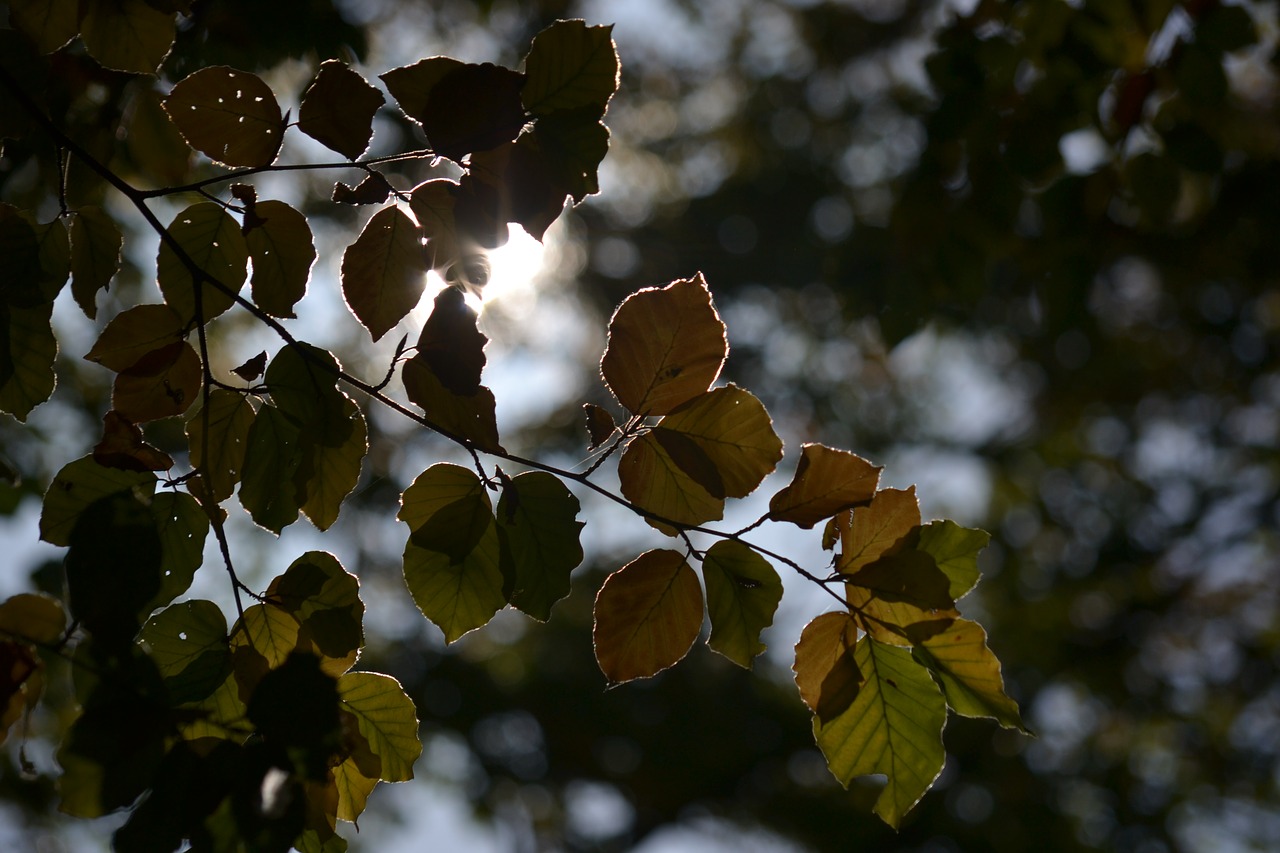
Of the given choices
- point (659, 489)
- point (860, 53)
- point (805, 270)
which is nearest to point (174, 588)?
point (659, 489)

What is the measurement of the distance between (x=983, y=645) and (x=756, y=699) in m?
6.11

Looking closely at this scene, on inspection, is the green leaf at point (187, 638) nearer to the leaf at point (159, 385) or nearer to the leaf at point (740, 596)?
the leaf at point (159, 385)

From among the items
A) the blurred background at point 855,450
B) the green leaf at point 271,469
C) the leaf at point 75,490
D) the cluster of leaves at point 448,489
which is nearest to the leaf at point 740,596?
the cluster of leaves at point 448,489

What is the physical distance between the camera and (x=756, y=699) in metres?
6.46

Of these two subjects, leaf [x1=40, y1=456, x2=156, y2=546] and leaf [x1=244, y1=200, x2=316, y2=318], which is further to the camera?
leaf [x1=244, y1=200, x2=316, y2=318]

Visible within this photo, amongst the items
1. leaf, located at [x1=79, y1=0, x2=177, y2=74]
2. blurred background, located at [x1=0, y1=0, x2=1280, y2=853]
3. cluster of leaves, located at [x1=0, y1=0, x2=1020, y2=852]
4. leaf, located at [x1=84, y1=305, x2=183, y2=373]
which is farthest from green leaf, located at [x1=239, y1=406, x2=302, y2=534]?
blurred background, located at [x1=0, y1=0, x2=1280, y2=853]

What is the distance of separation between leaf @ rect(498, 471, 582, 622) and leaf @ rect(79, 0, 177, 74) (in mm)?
490

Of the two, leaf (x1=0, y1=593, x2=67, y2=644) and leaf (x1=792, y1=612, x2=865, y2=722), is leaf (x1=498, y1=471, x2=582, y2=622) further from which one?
leaf (x1=0, y1=593, x2=67, y2=644)

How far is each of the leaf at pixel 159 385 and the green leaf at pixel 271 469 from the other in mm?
69

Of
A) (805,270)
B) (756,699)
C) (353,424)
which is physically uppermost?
(353,424)

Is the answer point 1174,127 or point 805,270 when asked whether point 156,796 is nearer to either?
point 1174,127

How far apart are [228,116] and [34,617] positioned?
1.39 ft

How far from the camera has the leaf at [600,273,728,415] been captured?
26.2 inches

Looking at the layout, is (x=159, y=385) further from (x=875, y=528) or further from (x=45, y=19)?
(x=875, y=528)
